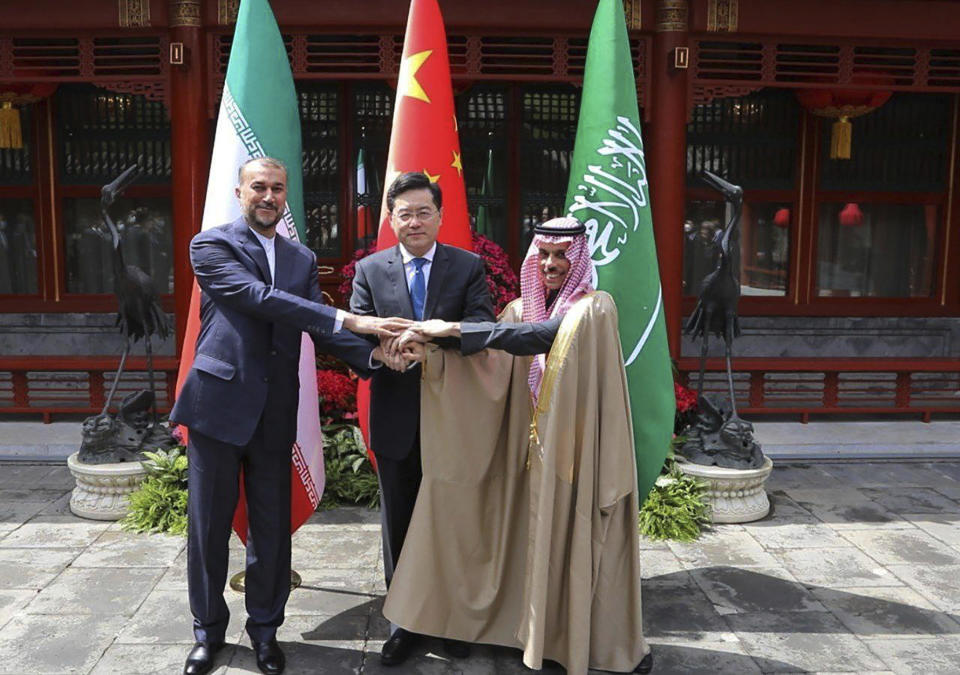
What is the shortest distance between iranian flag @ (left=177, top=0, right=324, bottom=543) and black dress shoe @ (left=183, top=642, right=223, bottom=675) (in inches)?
30.2

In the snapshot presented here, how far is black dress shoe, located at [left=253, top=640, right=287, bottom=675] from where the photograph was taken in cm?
358

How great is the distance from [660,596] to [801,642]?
0.73m

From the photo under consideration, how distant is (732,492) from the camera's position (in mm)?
5594

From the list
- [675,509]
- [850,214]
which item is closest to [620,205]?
[675,509]

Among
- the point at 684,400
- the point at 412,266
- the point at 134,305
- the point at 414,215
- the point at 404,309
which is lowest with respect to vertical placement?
the point at 684,400

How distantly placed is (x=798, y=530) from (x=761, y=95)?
547cm

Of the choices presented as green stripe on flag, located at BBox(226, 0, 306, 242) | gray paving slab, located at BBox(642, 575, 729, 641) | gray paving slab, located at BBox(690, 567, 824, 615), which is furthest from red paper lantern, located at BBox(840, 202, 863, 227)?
green stripe on flag, located at BBox(226, 0, 306, 242)

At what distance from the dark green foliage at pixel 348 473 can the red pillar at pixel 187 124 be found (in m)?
2.10

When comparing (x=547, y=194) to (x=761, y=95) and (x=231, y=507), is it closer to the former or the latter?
(x=761, y=95)

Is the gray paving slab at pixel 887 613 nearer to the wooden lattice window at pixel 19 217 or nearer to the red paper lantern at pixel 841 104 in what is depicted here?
the red paper lantern at pixel 841 104

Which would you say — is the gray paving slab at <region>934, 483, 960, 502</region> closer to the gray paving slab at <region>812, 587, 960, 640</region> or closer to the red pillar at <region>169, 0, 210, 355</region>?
the gray paving slab at <region>812, 587, 960, 640</region>

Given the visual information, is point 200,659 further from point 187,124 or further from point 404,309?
point 187,124

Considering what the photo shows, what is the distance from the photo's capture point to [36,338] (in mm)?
9539

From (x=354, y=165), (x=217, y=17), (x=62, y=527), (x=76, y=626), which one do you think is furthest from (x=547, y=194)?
(x=76, y=626)
